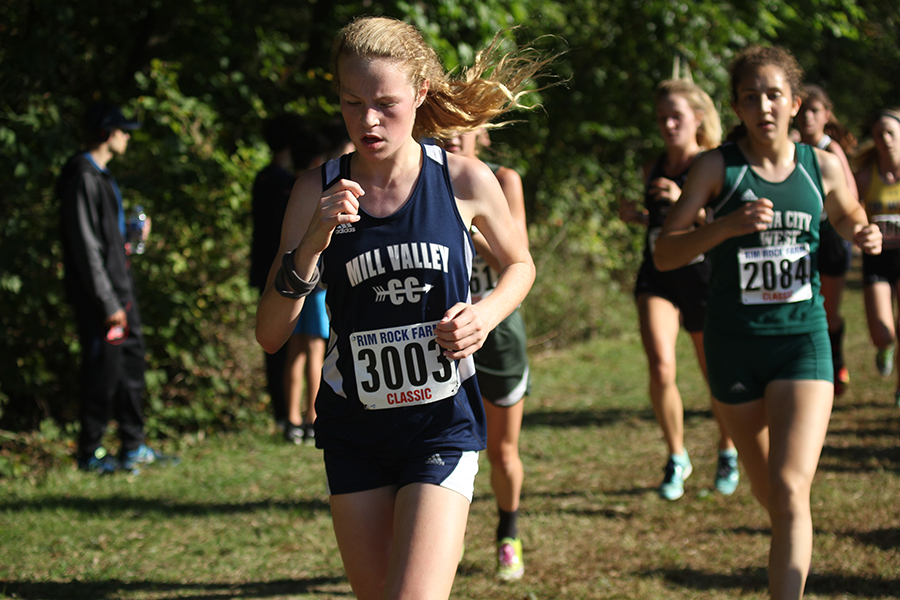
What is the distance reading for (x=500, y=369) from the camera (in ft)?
12.0

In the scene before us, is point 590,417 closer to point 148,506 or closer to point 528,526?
point 528,526

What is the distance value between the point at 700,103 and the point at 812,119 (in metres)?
1.34

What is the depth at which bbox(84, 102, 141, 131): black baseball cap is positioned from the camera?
5156 millimetres

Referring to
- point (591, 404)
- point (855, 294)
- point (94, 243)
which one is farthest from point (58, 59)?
point (855, 294)

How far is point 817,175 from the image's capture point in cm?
319

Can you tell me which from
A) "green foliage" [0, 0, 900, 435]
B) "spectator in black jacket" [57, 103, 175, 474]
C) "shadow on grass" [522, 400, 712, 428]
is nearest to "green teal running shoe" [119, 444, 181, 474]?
"spectator in black jacket" [57, 103, 175, 474]

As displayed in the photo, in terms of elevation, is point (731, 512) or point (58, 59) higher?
point (58, 59)

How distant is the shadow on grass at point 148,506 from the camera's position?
4.68m

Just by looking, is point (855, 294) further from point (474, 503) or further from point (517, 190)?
point (517, 190)

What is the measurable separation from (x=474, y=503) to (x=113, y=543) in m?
1.90

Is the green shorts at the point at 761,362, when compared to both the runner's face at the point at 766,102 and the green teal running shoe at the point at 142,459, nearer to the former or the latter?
the runner's face at the point at 766,102

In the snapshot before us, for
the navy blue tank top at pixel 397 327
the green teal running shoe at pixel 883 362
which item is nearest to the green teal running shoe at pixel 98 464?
the navy blue tank top at pixel 397 327

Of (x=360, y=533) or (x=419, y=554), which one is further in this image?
(x=360, y=533)

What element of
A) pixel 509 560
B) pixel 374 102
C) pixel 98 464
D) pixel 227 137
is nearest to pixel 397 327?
pixel 374 102
